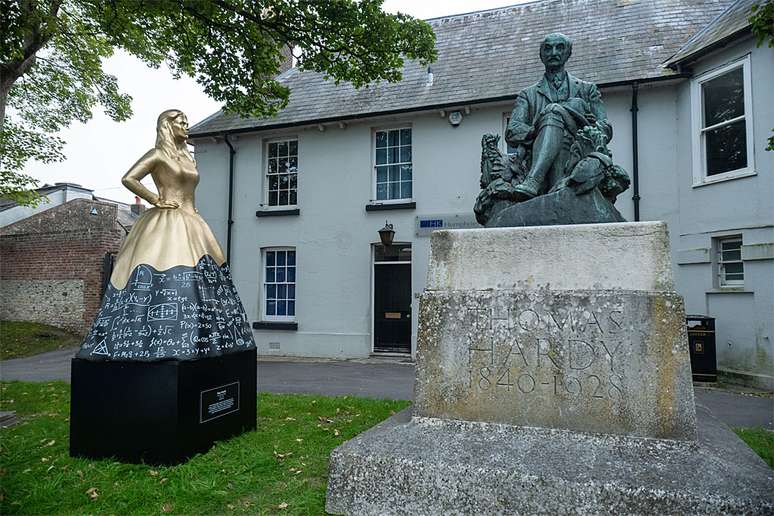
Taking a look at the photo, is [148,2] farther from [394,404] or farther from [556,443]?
[556,443]

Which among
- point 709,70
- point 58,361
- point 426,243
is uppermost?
point 709,70

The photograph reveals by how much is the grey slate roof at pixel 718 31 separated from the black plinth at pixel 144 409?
10.1m

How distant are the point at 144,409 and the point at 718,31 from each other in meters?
11.3

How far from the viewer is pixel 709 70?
9.82 metres

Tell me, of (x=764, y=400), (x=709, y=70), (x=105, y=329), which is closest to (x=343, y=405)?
(x=105, y=329)

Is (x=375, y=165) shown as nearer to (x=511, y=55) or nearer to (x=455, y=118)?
(x=455, y=118)

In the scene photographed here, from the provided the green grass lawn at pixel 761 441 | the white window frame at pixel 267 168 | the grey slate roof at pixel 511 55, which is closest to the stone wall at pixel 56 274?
the grey slate roof at pixel 511 55

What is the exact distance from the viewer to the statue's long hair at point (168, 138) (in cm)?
475

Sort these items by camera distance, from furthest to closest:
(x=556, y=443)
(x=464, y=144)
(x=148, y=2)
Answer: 1. (x=464, y=144)
2. (x=148, y=2)
3. (x=556, y=443)

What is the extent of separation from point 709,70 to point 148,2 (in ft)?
32.3

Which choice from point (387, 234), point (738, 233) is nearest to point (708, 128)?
point (738, 233)

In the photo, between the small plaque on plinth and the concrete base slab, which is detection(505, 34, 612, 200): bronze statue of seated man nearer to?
the concrete base slab

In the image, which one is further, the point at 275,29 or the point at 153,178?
the point at 275,29

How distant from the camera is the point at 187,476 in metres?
3.78
